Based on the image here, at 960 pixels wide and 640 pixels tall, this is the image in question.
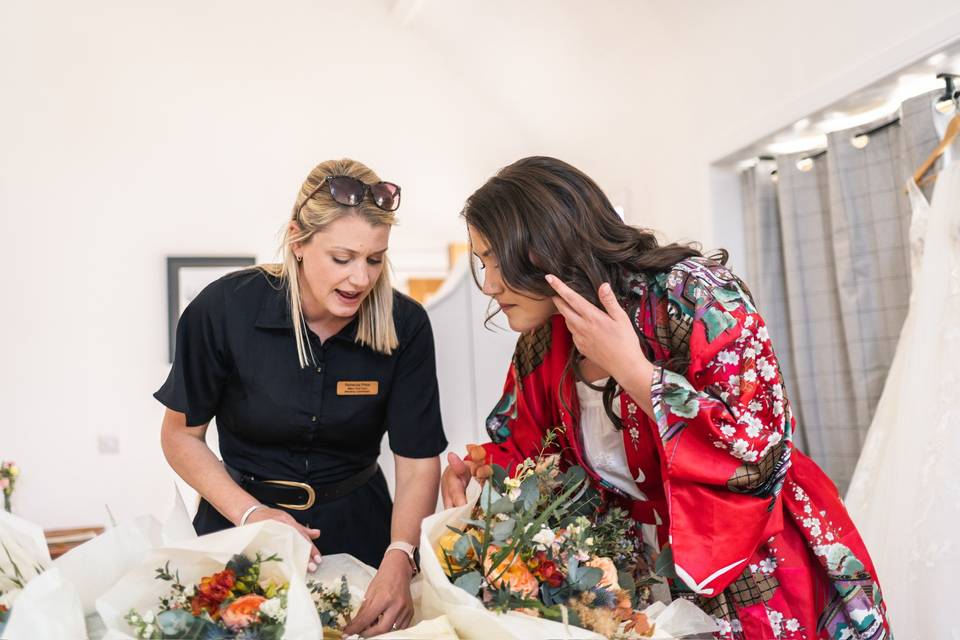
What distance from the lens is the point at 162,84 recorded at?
4.73m

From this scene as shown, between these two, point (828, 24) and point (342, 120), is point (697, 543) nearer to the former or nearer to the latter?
point (828, 24)

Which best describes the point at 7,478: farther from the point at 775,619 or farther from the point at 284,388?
the point at 775,619

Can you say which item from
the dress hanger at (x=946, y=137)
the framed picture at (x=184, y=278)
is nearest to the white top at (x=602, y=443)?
the dress hanger at (x=946, y=137)

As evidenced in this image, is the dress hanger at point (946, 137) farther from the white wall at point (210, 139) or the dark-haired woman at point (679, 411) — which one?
the dark-haired woman at point (679, 411)

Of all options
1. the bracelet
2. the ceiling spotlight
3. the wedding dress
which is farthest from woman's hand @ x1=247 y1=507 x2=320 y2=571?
the ceiling spotlight

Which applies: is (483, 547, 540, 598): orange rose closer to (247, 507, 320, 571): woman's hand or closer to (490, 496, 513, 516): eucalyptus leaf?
(490, 496, 513, 516): eucalyptus leaf

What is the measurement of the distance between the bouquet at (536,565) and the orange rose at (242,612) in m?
0.21

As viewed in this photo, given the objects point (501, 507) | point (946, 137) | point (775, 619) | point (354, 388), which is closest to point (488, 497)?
point (501, 507)

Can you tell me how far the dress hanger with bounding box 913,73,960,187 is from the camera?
2.26 m

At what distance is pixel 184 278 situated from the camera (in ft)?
15.3

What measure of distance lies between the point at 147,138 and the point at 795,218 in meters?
3.62

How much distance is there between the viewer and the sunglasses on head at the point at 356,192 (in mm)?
1514

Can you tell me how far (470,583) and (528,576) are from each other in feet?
0.21

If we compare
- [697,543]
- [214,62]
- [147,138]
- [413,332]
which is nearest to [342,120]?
[214,62]
